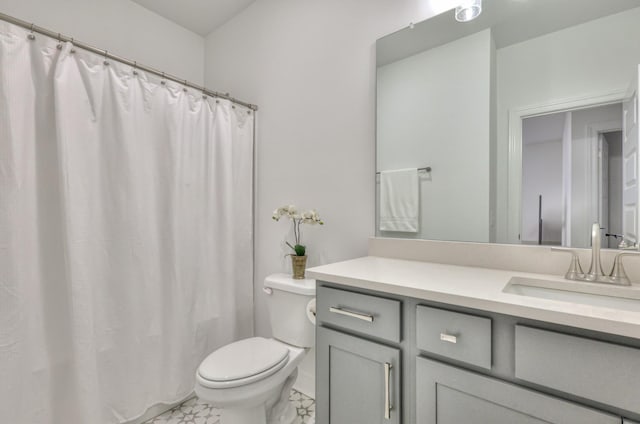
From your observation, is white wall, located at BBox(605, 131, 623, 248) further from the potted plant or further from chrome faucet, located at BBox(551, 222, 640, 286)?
the potted plant

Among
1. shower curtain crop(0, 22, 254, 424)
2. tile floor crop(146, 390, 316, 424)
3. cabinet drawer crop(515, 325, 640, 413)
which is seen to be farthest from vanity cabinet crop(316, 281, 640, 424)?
shower curtain crop(0, 22, 254, 424)

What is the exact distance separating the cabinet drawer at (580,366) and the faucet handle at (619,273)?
0.43 metres

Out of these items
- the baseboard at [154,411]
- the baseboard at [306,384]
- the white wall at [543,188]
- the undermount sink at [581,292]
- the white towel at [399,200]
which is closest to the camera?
the undermount sink at [581,292]

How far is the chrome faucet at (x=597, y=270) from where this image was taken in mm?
964

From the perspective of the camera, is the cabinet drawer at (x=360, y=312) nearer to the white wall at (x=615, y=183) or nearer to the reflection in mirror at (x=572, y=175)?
the reflection in mirror at (x=572, y=175)

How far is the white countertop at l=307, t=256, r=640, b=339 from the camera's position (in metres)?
0.67

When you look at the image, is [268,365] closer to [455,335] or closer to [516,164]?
[455,335]

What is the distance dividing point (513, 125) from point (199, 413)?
2.17 m

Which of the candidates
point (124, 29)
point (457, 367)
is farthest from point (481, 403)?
point (124, 29)

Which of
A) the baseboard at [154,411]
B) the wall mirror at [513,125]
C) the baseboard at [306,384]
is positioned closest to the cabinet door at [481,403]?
the wall mirror at [513,125]

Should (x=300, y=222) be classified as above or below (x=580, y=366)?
above

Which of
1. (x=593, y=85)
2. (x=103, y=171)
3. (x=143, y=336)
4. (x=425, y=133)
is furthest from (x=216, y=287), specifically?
(x=593, y=85)

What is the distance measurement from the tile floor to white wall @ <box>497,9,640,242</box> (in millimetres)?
1403

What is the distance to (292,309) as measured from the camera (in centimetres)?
164
